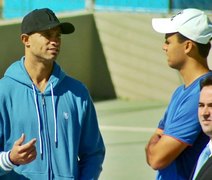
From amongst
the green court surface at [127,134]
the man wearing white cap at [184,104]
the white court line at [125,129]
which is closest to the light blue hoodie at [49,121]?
the man wearing white cap at [184,104]

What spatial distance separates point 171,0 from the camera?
14023 millimetres

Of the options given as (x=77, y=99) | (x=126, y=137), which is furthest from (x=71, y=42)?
(x=77, y=99)

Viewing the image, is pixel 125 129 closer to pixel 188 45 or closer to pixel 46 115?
pixel 46 115

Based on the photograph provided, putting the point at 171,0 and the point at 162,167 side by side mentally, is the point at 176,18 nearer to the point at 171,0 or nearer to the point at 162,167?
the point at 162,167

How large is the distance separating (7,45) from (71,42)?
1609mm

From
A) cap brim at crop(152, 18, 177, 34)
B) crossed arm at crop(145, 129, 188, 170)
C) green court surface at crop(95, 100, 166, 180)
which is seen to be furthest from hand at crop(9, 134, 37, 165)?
green court surface at crop(95, 100, 166, 180)

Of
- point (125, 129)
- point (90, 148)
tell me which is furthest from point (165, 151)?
point (125, 129)

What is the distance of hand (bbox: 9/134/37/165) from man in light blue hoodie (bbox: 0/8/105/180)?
0.09m

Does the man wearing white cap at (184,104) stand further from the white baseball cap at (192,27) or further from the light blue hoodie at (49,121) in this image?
the light blue hoodie at (49,121)

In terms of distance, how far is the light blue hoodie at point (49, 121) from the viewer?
→ 14.8ft

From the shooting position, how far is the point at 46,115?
4.57 meters

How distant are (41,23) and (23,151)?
778 mm

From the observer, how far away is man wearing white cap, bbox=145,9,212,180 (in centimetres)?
435

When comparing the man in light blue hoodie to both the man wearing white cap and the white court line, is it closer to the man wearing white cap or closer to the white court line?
the man wearing white cap
